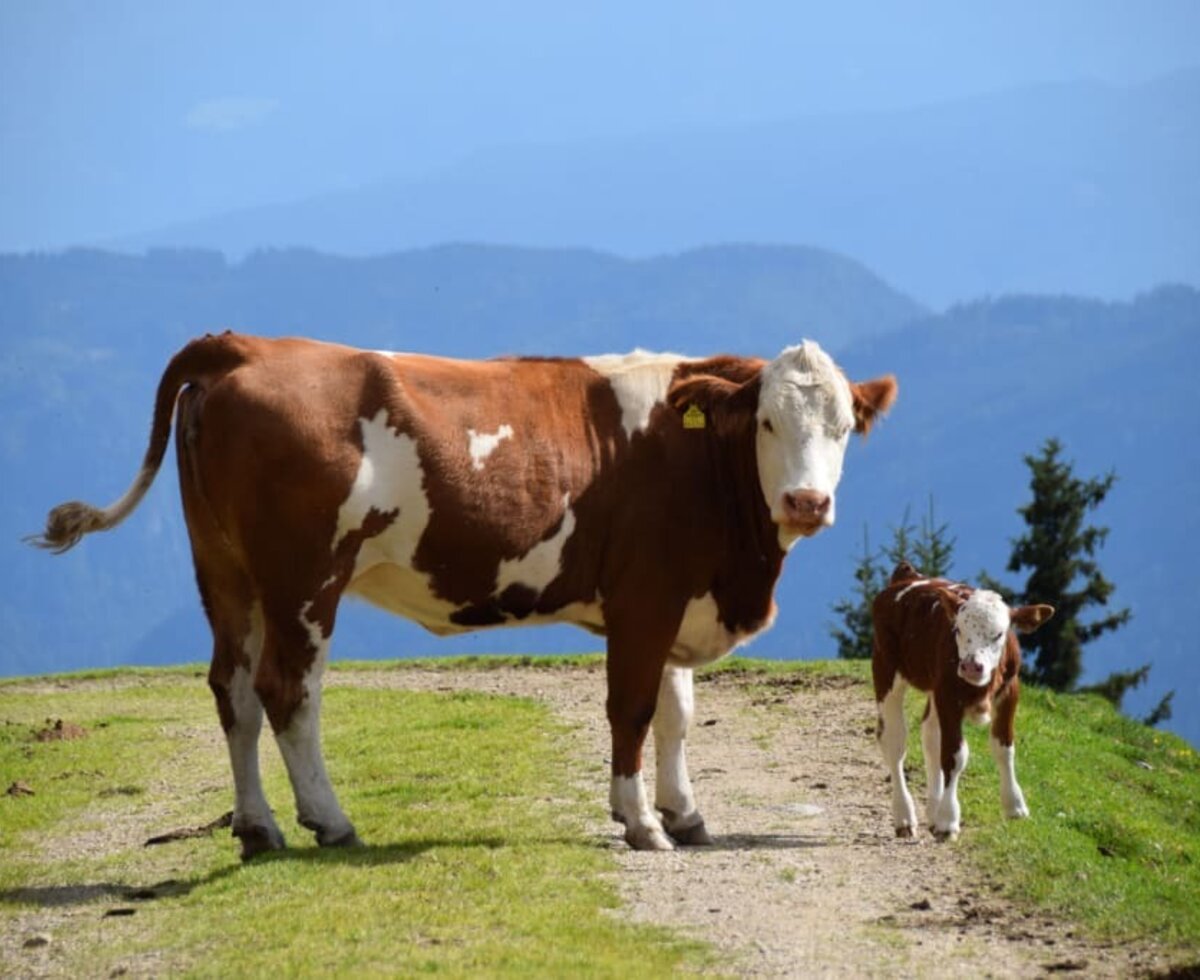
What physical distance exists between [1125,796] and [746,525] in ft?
18.5

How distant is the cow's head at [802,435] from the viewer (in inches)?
490

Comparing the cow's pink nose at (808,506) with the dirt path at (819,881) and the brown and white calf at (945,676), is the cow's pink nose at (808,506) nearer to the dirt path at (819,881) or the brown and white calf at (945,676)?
the brown and white calf at (945,676)

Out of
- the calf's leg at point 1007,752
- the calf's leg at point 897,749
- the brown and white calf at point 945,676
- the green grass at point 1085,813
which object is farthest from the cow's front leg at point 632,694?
the calf's leg at point 1007,752

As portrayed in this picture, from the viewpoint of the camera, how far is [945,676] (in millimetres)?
13234

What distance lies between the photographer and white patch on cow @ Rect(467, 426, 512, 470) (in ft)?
41.2

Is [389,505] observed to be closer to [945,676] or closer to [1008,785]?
[945,676]

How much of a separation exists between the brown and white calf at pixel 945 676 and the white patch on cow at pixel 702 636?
1090 mm

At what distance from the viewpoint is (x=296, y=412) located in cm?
1201

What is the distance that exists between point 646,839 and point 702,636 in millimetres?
1520

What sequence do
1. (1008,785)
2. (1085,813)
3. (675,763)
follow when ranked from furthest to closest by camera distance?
(1085,813), (1008,785), (675,763)

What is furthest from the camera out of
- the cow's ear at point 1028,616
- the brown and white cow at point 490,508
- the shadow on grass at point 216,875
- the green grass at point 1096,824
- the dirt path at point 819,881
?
the cow's ear at point 1028,616

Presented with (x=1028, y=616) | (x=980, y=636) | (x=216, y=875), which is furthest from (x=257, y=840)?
(x=1028, y=616)

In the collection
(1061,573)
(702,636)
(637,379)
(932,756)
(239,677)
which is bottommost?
(1061,573)

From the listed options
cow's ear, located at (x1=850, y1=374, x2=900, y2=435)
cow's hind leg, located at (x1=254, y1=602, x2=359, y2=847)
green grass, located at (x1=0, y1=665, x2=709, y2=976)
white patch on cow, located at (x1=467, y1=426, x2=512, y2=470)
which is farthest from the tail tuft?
cow's ear, located at (x1=850, y1=374, x2=900, y2=435)
